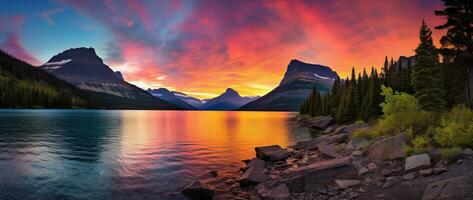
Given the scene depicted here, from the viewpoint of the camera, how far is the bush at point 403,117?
24203 millimetres

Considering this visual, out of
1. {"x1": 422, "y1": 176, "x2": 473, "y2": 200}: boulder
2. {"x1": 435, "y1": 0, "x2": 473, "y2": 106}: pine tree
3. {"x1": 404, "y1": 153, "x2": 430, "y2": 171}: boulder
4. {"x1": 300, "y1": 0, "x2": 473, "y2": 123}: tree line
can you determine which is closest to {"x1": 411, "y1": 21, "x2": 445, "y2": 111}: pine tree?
{"x1": 300, "y1": 0, "x2": 473, "y2": 123}: tree line

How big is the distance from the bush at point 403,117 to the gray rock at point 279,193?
12.6 meters

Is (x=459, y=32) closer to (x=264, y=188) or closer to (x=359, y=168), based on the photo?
(x=359, y=168)

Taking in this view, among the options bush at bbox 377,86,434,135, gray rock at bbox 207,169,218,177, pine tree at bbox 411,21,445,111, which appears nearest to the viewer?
bush at bbox 377,86,434,135

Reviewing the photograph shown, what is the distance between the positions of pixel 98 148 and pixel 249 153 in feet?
64.1

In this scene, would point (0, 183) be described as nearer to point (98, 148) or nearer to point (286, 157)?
point (98, 148)

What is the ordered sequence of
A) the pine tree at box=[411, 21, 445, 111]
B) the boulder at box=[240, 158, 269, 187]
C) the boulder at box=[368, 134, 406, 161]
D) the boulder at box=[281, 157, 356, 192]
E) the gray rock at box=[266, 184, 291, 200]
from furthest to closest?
1. the pine tree at box=[411, 21, 445, 111]
2. the boulder at box=[240, 158, 269, 187]
3. the boulder at box=[368, 134, 406, 161]
4. the boulder at box=[281, 157, 356, 192]
5. the gray rock at box=[266, 184, 291, 200]

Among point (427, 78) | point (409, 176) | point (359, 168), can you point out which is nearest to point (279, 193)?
point (359, 168)

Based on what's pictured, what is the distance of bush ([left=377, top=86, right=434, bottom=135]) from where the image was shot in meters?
24.2

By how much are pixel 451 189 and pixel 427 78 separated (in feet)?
127

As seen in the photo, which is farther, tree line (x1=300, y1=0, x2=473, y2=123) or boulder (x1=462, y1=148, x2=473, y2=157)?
tree line (x1=300, y1=0, x2=473, y2=123)

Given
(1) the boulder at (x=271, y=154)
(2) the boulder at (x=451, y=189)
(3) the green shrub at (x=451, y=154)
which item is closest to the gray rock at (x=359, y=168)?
(3) the green shrub at (x=451, y=154)

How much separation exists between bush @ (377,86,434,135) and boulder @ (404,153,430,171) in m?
7.88

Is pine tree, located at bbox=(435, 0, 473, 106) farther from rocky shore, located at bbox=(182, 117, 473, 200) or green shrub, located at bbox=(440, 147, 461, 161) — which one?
green shrub, located at bbox=(440, 147, 461, 161)
